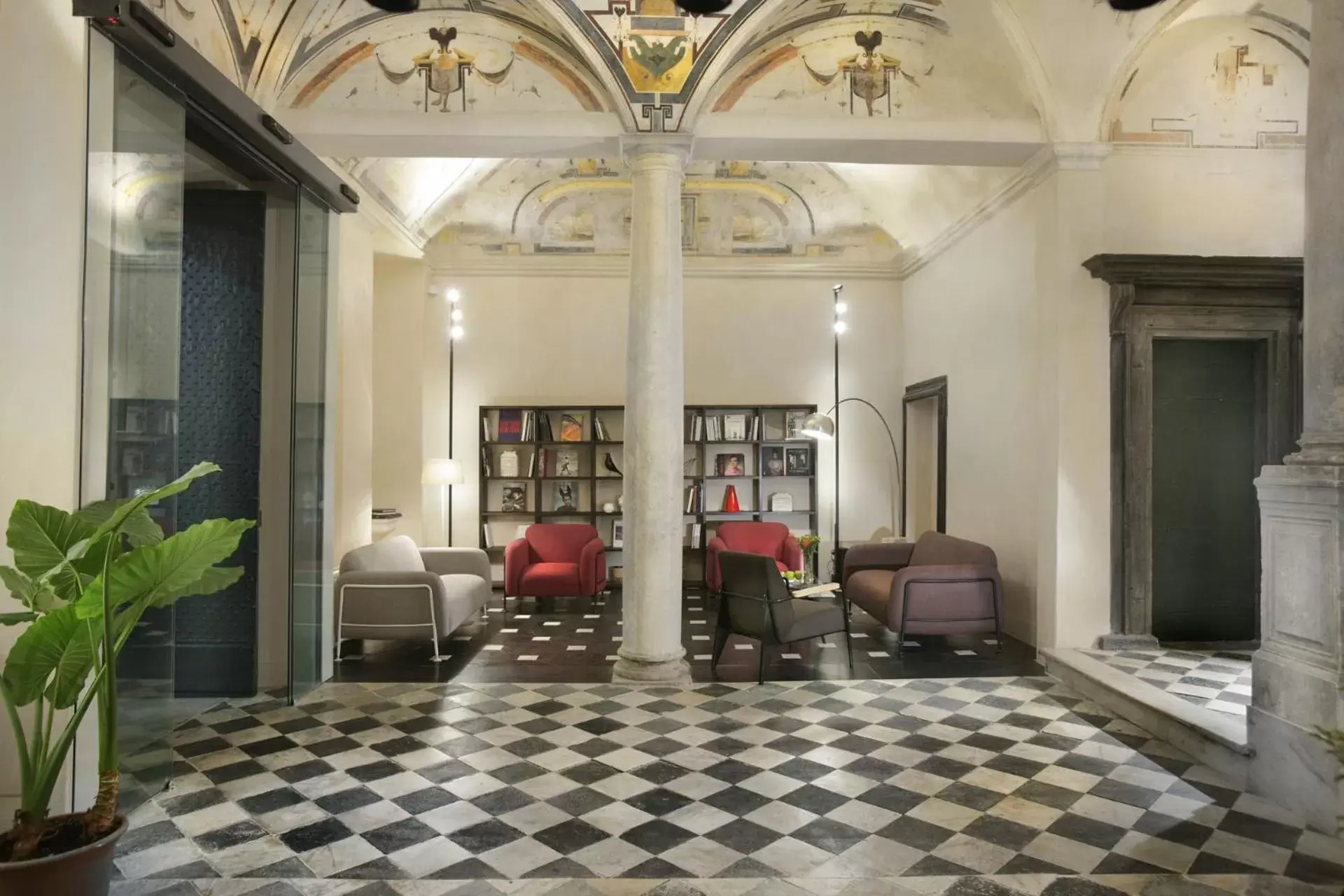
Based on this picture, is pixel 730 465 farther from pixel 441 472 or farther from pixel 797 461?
pixel 441 472

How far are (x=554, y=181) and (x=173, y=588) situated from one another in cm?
815

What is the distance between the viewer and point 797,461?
34.6ft

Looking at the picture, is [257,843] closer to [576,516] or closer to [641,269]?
[641,269]

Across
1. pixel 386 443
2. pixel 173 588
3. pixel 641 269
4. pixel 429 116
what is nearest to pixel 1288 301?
pixel 641 269

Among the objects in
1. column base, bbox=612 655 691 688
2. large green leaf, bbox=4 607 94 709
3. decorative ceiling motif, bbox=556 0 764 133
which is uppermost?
decorative ceiling motif, bbox=556 0 764 133

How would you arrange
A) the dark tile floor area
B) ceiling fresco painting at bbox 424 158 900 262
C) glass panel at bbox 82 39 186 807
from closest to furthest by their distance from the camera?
1. glass panel at bbox 82 39 186 807
2. the dark tile floor area
3. ceiling fresco painting at bbox 424 158 900 262

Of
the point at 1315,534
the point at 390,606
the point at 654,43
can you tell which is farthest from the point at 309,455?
the point at 1315,534

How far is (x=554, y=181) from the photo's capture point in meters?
10.1

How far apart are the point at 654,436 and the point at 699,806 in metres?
2.78

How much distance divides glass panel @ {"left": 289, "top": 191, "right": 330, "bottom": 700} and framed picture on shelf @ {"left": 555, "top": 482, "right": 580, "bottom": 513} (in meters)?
4.52

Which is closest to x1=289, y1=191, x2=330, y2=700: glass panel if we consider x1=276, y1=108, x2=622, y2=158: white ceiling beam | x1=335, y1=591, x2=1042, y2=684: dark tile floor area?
x1=335, y1=591, x2=1042, y2=684: dark tile floor area

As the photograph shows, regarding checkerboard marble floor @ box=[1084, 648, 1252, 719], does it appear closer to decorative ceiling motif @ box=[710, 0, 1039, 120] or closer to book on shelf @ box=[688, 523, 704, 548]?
decorative ceiling motif @ box=[710, 0, 1039, 120]

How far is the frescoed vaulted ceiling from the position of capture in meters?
5.94

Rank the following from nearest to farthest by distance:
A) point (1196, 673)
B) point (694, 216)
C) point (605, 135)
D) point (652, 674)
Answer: point (1196, 673) → point (652, 674) → point (605, 135) → point (694, 216)
